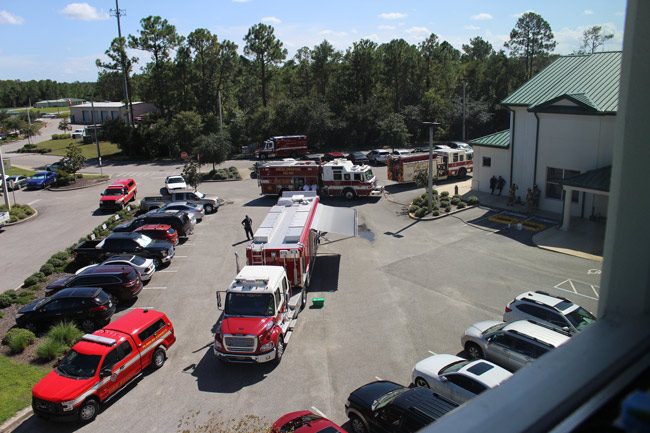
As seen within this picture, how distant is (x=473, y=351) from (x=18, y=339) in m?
14.2

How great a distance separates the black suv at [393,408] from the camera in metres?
11.4

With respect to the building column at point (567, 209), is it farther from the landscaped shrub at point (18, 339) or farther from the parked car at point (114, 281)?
the landscaped shrub at point (18, 339)

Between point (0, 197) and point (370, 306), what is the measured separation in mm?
38378

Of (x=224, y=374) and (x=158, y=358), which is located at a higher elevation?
(x=158, y=358)

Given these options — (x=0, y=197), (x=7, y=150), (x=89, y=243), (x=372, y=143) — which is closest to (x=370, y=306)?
(x=89, y=243)

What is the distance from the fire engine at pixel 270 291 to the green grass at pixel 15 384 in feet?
17.3

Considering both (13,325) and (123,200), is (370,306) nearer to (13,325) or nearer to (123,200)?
(13,325)

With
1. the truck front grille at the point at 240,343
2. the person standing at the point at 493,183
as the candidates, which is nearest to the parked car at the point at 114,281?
the truck front grille at the point at 240,343

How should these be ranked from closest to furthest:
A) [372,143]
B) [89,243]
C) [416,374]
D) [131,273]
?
[416,374]
[131,273]
[89,243]
[372,143]

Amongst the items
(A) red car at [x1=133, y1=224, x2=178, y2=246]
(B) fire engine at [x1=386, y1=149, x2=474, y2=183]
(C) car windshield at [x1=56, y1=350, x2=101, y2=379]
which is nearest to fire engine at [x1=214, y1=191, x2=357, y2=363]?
(C) car windshield at [x1=56, y1=350, x2=101, y2=379]

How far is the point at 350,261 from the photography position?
25.3 meters

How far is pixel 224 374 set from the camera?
634 inches

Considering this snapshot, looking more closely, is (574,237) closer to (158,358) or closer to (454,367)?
(454,367)

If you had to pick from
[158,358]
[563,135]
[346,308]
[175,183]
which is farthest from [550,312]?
[175,183]
